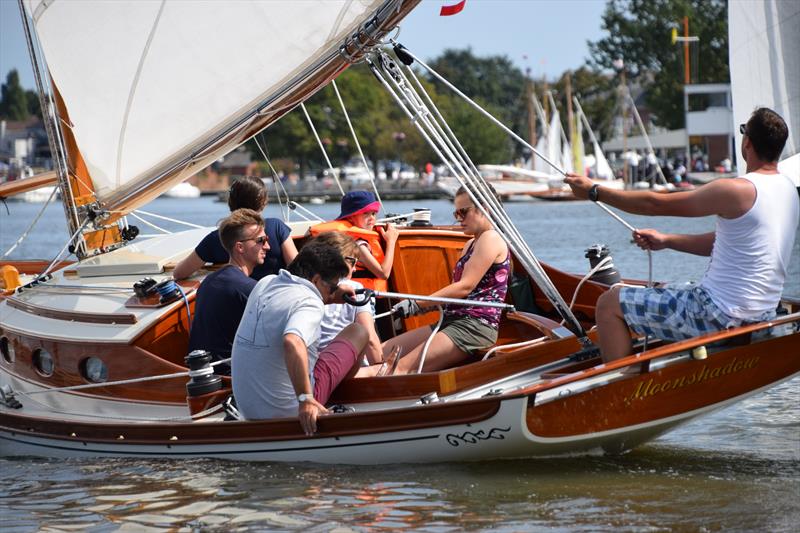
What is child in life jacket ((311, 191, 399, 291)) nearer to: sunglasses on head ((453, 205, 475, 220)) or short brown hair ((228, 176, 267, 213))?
short brown hair ((228, 176, 267, 213))

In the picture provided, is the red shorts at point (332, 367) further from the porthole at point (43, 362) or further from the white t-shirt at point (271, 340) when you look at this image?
the porthole at point (43, 362)

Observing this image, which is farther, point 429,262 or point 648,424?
point 429,262

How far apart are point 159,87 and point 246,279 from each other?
299cm

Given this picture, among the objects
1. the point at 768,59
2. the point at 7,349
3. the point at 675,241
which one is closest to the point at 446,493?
the point at 675,241

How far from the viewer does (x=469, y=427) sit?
23.3 feet

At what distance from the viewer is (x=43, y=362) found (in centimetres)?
915

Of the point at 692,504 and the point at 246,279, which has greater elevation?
the point at 246,279

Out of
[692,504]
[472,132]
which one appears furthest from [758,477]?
[472,132]

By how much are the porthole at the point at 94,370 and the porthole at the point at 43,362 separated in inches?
A: 13.8

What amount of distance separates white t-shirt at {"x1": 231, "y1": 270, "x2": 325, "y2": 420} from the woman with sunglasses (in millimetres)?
919

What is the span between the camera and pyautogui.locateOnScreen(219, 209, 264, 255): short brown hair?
7.44 m

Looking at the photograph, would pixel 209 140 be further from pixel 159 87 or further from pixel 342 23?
pixel 342 23

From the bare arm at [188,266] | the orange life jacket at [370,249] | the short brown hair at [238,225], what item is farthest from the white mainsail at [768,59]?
the short brown hair at [238,225]

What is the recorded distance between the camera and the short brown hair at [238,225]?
293 inches
